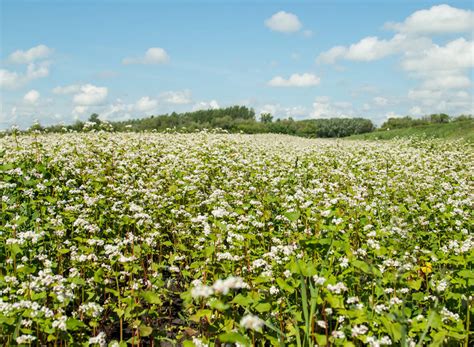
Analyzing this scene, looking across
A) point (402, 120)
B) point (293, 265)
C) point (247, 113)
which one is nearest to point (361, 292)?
point (293, 265)

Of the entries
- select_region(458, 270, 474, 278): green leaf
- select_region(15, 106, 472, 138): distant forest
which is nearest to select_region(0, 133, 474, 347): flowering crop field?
select_region(458, 270, 474, 278): green leaf

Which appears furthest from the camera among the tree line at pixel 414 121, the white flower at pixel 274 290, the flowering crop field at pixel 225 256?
the tree line at pixel 414 121

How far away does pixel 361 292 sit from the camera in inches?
209

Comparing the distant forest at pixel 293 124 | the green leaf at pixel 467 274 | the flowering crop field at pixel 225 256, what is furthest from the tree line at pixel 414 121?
the green leaf at pixel 467 274

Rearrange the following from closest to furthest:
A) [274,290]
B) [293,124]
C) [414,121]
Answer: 1. [274,290]
2. [414,121]
3. [293,124]

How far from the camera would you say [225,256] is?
504 cm

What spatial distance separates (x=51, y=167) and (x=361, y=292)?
8331mm

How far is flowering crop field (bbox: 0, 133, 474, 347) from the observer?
4.21 m

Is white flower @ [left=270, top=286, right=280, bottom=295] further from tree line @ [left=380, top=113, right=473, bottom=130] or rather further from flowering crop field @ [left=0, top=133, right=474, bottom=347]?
tree line @ [left=380, top=113, right=473, bottom=130]

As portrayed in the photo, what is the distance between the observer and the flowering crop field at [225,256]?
421 centimetres

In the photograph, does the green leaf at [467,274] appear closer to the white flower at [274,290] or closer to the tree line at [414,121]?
the white flower at [274,290]

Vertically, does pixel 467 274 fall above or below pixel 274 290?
above

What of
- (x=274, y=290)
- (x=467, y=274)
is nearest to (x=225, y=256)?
(x=274, y=290)

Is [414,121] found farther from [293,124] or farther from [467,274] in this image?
[467,274]
